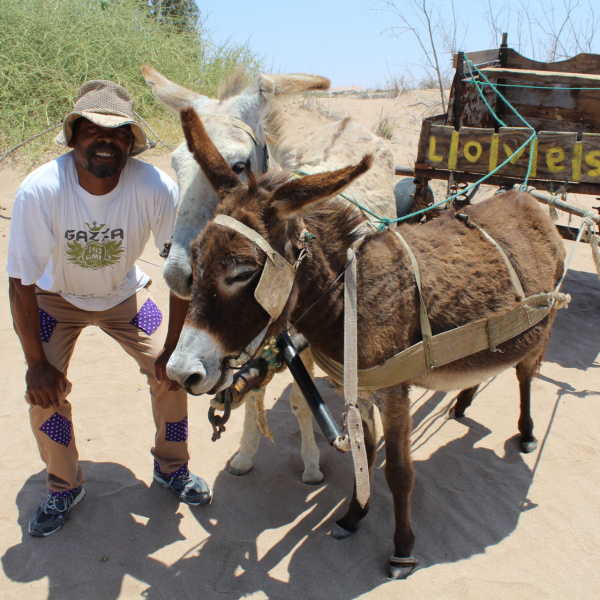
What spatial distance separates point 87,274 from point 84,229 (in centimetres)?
26

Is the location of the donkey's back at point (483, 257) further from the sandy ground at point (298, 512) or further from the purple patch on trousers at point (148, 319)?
the purple patch on trousers at point (148, 319)

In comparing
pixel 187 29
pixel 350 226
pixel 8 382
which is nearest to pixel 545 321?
pixel 350 226

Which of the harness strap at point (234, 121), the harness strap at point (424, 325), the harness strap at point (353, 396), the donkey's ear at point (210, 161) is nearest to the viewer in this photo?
the harness strap at point (353, 396)

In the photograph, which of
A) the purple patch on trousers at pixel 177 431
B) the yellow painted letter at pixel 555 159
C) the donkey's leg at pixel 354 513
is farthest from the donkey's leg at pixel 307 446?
the yellow painted letter at pixel 555 159

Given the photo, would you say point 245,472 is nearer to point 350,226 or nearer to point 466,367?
point 466,367

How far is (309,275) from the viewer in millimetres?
2211

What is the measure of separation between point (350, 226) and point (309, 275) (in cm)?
33

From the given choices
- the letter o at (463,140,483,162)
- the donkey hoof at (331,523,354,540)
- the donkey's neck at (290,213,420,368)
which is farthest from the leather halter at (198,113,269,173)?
the letter o at (463,140,483,162)

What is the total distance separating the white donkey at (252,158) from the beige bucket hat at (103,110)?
30 centimetres

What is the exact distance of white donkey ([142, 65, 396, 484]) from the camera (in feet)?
8.21

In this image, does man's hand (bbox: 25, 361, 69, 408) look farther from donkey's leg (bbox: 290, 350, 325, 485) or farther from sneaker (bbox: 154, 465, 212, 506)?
donkey's leg (bbox: 290, 350, 325, 485)

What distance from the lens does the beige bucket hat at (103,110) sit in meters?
2.55

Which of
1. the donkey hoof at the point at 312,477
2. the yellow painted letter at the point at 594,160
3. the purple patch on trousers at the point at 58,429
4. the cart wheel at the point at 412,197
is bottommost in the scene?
the donkey hoof at the point at 312,477

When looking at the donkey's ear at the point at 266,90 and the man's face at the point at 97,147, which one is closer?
the man's face at the point at 97,147
